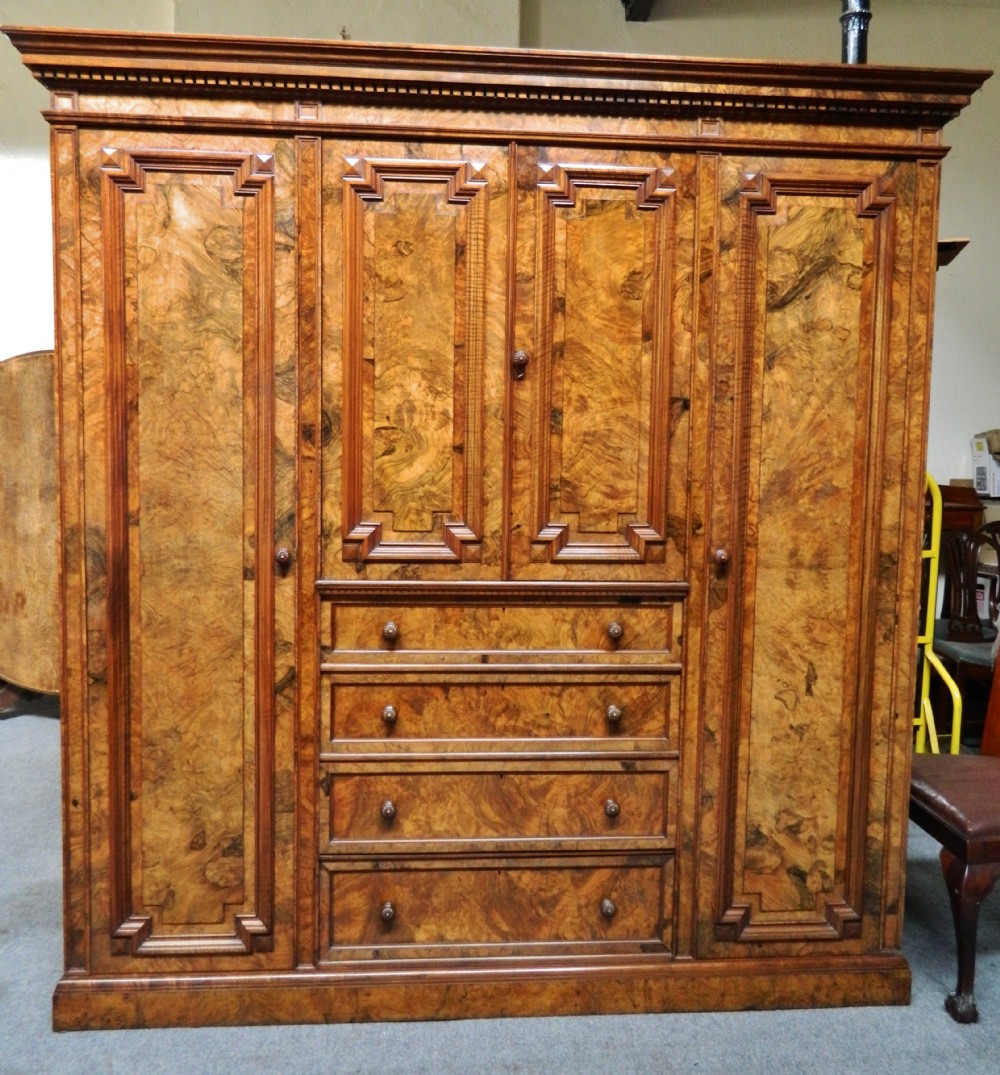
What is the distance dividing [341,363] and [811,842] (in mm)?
1562

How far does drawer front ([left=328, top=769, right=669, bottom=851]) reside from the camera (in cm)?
191

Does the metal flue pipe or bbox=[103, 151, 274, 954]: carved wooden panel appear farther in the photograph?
the metal flue pipe

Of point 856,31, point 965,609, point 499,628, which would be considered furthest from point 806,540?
point 965,609

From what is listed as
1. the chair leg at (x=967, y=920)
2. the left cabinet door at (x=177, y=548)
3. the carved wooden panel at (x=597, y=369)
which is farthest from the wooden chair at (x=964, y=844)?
the left cabinet door at (x=177, y=548)

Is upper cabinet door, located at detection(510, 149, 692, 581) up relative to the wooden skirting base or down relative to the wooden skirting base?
up

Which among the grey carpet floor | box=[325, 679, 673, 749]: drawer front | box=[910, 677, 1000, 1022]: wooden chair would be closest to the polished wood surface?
the grey carpet floor

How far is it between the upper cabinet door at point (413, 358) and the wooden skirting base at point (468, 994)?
95 centimetres

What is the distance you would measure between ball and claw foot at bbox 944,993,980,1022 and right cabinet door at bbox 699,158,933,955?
0.20 metres

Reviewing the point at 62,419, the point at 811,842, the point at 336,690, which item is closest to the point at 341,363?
the point at 62,419

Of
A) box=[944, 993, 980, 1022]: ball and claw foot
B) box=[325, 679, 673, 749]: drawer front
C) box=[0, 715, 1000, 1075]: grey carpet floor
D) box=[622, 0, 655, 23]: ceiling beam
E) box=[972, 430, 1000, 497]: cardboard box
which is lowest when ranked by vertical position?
box=[0, 715, 1000, 1075]: grey carpet floor

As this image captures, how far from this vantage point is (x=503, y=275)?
1.84m

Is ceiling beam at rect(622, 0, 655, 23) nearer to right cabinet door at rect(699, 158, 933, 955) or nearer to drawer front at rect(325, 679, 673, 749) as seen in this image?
right cabinet door at rect(699, 158, 933, 955)

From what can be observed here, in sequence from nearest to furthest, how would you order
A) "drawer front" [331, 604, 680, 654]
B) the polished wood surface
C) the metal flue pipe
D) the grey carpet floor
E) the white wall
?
1. the grey carpet floor
2. "drawer front" [331, 604, 680, 654]
3. the metal flue pipe
4. the polished wood surface
5. the white wall

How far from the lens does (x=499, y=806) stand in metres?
1.93
